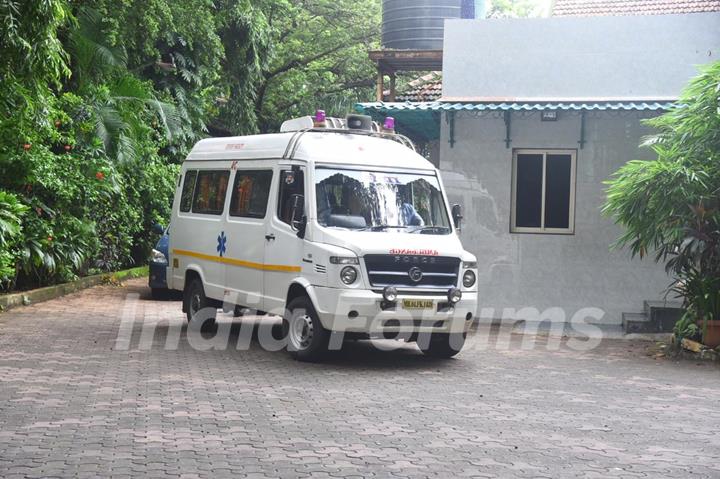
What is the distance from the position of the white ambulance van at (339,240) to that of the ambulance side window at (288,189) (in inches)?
0.6

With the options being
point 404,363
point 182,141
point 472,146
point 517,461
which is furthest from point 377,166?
point 182,141

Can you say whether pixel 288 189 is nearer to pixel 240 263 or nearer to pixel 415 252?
pixel 240 263

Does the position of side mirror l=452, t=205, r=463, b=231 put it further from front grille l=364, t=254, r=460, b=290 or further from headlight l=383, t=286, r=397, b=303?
headlight l=383, t=286, r=397, b=303

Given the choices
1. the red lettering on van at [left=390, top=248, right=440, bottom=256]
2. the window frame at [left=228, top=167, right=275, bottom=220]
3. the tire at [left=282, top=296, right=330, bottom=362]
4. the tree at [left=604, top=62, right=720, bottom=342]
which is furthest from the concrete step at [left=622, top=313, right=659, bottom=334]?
the window frame at [left=228, top=167, right=275, bottom=220]

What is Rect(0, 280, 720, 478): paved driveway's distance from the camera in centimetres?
643

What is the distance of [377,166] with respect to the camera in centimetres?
1138

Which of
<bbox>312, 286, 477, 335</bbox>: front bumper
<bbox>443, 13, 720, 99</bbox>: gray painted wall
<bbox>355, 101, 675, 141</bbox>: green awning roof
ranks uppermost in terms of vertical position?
<bbox>443, 13, 720, 99</bbox>: gray painted wall

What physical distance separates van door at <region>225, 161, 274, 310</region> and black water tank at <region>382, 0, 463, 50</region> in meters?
→ 10.5

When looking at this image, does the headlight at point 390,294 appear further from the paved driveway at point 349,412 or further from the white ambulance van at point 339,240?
the paved driveway at point 349,412

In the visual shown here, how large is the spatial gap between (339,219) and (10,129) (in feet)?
21.9

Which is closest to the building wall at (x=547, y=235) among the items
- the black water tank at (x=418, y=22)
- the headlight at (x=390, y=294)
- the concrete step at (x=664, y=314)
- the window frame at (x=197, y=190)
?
the concrete step at (x=664, y=314)

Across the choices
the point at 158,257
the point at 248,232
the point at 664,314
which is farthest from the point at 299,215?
the point at 158,257

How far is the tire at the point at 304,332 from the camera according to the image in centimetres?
1054

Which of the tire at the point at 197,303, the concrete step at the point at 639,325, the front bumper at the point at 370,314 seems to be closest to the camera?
the front bumper at the point at 370,314
